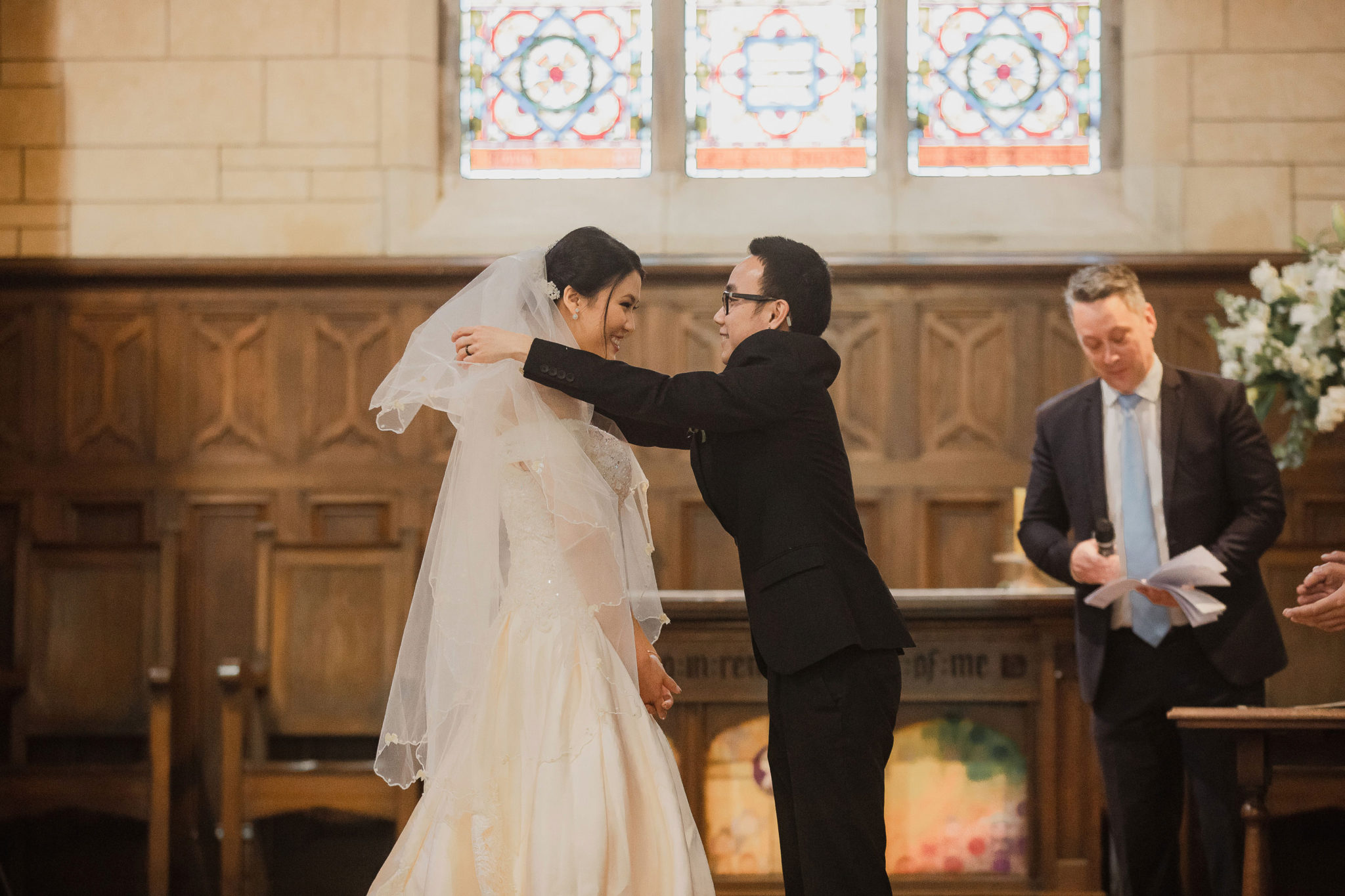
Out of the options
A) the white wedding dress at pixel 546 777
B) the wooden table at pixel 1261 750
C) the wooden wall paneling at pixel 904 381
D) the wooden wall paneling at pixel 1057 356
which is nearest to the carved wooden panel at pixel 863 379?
the wooden wall paneling at pixel 904 381

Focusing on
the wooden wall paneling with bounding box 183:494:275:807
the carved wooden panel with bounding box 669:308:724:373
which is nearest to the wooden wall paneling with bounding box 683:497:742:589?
the carved wooden panel with bounding box 669:308:724:373

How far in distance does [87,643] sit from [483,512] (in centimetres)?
265

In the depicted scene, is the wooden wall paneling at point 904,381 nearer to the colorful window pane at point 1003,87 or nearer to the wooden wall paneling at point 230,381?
the colorful window pane at point 1003,87

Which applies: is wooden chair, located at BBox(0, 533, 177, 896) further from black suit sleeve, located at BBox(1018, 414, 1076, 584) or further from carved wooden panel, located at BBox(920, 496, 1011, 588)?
carved wooden panel, located at BBox(920, 496, 1011, 588)

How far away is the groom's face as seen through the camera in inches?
96.6

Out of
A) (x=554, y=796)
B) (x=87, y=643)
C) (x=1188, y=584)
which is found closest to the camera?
(x=554, y=796)

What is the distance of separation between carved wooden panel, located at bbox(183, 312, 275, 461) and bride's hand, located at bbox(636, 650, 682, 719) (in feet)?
10.3

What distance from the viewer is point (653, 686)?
96.2 inches

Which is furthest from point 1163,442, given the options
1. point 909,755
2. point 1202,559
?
point 909,755

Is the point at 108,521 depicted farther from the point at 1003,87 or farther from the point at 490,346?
the point at 1003,87

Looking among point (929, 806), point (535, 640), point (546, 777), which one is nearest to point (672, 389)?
point (535, 640)

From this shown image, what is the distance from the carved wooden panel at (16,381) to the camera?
16.5ft

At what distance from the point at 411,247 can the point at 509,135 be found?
73 centimetres

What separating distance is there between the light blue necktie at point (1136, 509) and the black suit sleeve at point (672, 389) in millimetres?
1284
